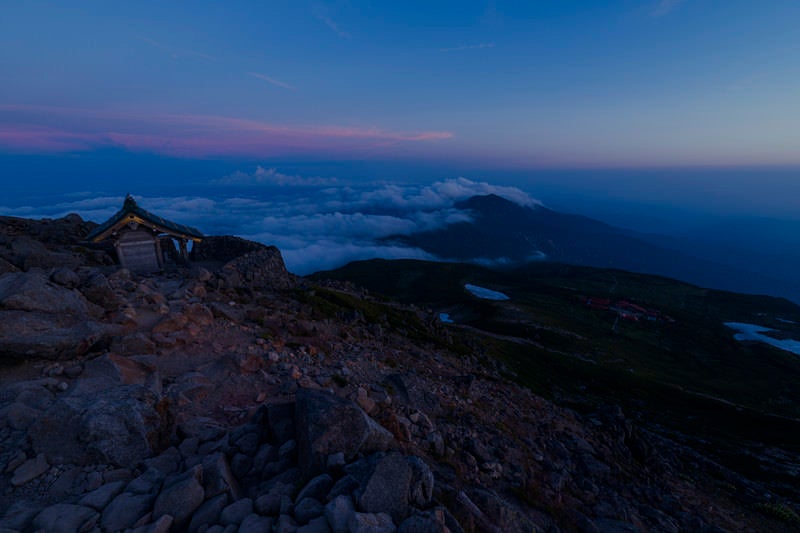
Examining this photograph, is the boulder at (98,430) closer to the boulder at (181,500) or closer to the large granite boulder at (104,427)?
the large granite boulder at (104,427)

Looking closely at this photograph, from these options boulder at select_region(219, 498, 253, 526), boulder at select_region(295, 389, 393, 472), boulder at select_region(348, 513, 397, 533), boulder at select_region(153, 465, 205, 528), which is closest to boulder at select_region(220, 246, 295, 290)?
boulder at select_region(295, 389, 393, 472)

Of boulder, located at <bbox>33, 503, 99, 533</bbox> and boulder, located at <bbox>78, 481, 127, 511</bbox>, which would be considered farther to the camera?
boulder, located at <bbox>78, 481, 127, 511</bbox>

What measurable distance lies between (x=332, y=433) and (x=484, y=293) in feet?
456

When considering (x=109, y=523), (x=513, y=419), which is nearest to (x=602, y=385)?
(x=513, y=419)

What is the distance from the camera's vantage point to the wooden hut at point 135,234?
24.9 metres

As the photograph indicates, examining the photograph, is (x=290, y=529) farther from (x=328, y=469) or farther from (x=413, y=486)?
(x=413, y=486)

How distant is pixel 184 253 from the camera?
1194 inches

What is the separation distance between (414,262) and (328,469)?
18886 cm

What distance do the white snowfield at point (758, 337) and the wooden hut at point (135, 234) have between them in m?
144

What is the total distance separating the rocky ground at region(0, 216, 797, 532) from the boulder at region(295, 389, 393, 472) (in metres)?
0.04

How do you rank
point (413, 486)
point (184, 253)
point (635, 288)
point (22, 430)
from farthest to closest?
point (635, 288) < point (184, 253) < point (22, 430) < point (413, 486)

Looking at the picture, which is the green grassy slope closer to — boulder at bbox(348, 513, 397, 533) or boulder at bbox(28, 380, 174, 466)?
boulder at bbox(348, 513, 397, 533)

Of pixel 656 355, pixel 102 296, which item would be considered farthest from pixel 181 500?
pixel 656 355

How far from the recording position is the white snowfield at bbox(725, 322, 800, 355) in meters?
103
